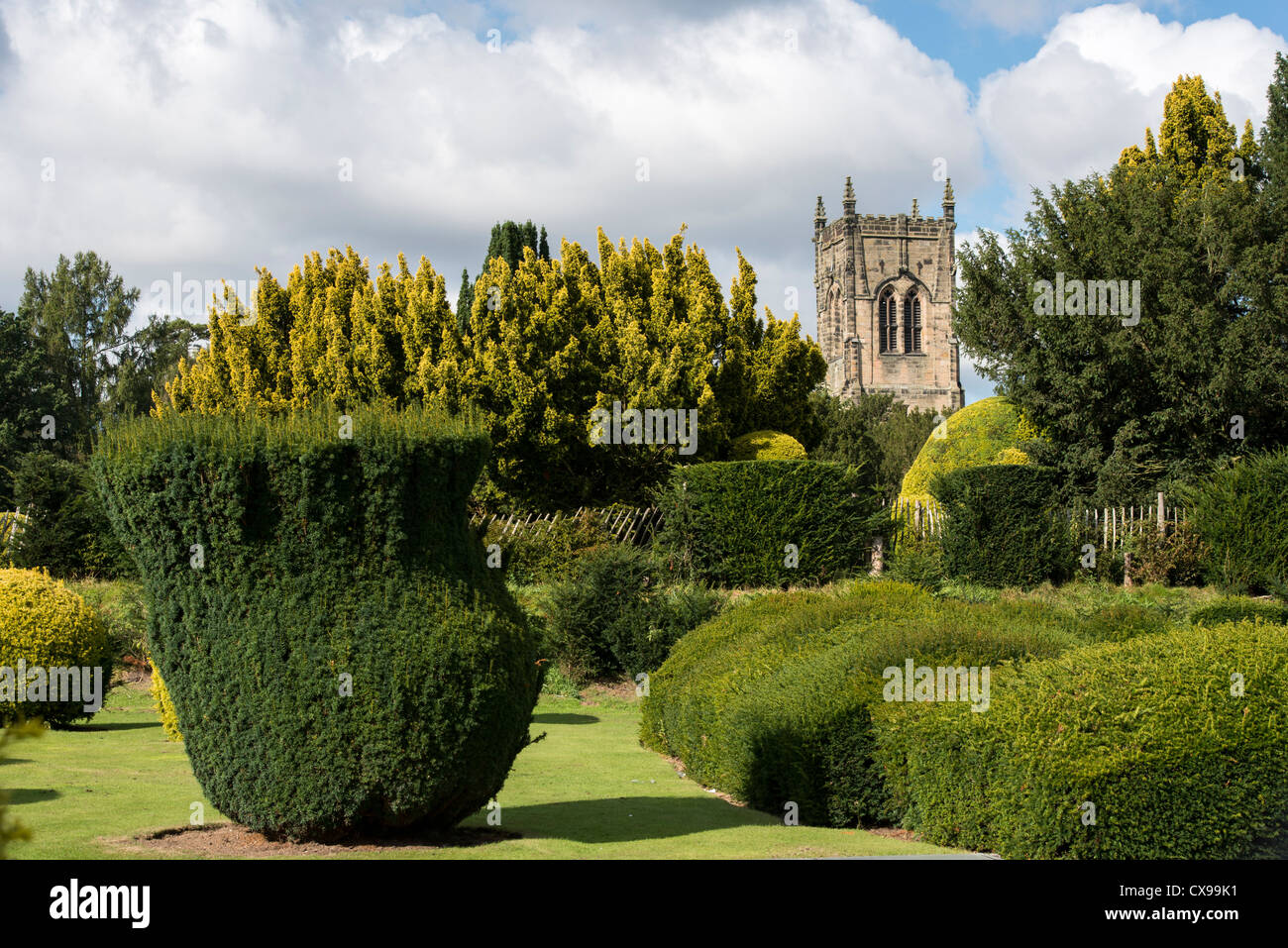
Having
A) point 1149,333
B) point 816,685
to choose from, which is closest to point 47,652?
point 816,685

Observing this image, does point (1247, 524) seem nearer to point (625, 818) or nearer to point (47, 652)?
point (625, 818)

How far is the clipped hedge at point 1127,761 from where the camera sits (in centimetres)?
700

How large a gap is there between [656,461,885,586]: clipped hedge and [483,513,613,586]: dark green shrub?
191 cm

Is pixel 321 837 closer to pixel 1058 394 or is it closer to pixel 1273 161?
pixel 1058 394

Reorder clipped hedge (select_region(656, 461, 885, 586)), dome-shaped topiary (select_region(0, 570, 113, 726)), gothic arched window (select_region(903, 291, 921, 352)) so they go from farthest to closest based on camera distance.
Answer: gothic arched window (select_region(903, 291, 921, 352))
clipped hedge (select_region(656, 461, 885, 586))
dome-shaped topiary (select_region(0, 570, 113, 726))

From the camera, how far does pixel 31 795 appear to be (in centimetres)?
809

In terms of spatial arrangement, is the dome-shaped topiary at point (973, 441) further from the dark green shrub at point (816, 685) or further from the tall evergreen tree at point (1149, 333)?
the dark green shrub at point (816, 685)

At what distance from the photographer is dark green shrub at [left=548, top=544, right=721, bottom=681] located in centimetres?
1736

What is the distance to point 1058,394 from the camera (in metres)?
25.6

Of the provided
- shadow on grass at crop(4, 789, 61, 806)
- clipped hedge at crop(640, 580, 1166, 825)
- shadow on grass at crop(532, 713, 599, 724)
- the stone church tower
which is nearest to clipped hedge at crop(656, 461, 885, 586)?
shadow on grass at crop(532, 713, 599, 724)

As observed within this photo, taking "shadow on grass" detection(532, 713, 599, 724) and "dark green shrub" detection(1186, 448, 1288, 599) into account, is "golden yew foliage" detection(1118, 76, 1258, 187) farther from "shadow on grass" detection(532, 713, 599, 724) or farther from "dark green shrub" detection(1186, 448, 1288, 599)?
"shadow on grass" detection(532, 713, 599, 724)

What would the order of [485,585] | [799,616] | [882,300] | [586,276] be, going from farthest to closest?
1. [882,300]
2. [586,276]
3. [799,616]
4. [485,585]

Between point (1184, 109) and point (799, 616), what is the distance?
2663cm
